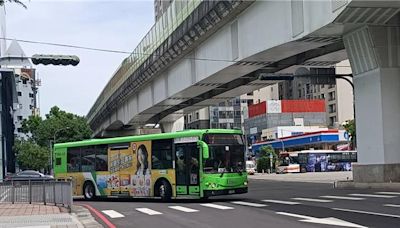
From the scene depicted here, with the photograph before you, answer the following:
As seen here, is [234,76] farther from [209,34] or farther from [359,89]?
[359,89]

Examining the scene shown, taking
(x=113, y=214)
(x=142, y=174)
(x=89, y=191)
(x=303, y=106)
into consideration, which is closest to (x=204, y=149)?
(x=142, y=174)

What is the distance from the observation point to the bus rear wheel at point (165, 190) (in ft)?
81.1

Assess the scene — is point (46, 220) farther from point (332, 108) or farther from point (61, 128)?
point (332, 108)

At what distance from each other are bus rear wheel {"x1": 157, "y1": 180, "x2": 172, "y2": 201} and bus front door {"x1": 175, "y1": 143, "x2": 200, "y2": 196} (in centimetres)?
66

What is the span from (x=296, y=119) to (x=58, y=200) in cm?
10817

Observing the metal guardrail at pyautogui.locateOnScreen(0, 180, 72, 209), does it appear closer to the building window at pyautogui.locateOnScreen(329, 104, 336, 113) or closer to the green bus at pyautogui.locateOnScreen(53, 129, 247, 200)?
the green bus at pyautogui.locateOnScreen(53, 129, 247, 200)

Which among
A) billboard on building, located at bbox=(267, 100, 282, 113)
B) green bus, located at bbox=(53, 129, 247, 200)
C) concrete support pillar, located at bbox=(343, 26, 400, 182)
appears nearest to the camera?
green bus, located at bbox=(53, 129, 247, 200)

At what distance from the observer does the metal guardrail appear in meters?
21.8

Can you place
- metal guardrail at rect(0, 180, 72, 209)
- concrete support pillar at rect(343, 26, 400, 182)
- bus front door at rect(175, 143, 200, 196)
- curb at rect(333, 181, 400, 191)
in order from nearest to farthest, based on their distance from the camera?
metal guardrail at rect(0, 180, 72, 209) < bus front door at rect(175, 143, 200, 196) < curb at rect(333, 181, 400, 191) < concrete support pillar at rect(343, 26, 400, 182)

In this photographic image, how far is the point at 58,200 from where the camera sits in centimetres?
2277

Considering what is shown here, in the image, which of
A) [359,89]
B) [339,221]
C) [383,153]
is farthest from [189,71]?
[339,221]

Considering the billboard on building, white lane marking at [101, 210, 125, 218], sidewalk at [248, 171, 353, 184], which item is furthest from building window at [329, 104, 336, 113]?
white lane marking at [101, 210, 125, 218]

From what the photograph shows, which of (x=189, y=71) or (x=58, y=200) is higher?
(x=189, y=71)

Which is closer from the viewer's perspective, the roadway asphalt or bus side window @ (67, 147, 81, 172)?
the roadway asphalt
